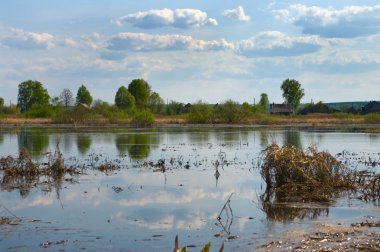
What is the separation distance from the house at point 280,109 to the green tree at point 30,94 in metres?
44.6

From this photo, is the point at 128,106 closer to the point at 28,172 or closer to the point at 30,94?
the point at 30,94

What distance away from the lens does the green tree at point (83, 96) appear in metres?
109

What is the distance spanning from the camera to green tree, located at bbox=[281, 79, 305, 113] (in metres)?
105

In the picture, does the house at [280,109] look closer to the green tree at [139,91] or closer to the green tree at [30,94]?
the green tree at [139,91]

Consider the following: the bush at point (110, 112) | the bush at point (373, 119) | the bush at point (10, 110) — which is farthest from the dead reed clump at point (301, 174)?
the bush at point (10, 110)

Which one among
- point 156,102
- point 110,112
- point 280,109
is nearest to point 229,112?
point 110,112

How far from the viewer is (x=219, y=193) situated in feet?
57.0

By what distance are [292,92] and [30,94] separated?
1996 inches

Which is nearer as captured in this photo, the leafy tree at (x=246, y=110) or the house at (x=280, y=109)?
the leafy tree at (x=246, y=110)

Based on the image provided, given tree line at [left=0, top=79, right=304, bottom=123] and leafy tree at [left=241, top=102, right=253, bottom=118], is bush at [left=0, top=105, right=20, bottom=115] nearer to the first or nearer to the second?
tree line at [left=0, top=79, right=304, bottom=123]

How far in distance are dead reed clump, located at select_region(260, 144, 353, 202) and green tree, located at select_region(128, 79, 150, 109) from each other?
84778 mm

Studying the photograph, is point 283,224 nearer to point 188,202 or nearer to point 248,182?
point 188,202

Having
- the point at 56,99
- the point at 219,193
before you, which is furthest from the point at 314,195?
the point at 56,99

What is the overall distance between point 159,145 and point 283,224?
2421cm
